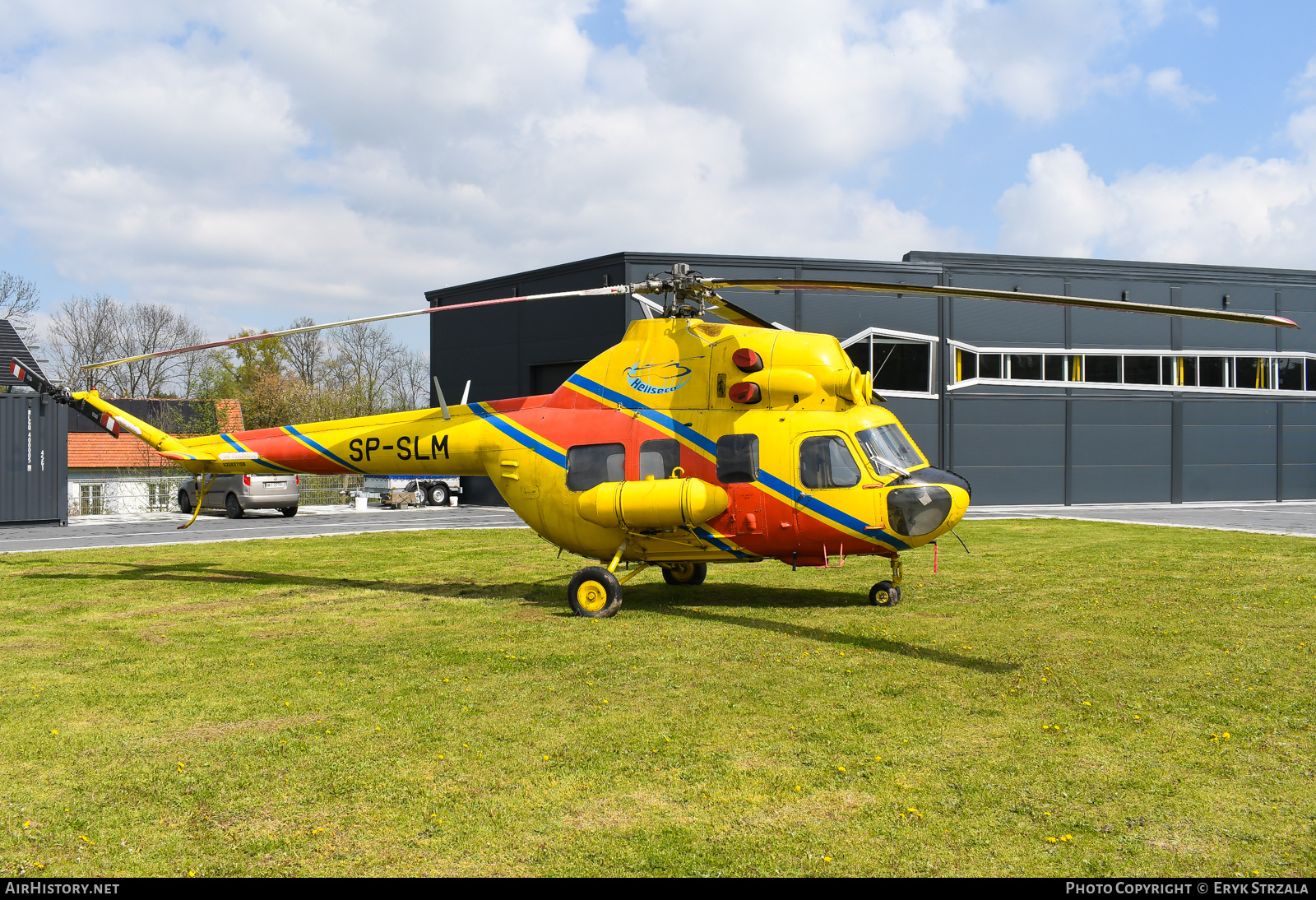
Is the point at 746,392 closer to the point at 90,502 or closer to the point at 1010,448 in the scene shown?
the point at 1010,448

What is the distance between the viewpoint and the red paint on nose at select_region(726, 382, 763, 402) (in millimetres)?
10875

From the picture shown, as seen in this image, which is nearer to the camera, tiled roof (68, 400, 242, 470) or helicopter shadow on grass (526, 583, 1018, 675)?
helicopter shadow on grass (526, 583, 1018, 675)

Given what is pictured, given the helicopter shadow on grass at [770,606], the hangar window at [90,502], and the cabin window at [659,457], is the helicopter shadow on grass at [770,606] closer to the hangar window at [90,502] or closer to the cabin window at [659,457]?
the cabin window at [659,457]

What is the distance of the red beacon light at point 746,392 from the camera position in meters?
10.9

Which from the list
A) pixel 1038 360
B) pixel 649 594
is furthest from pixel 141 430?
pixel 1038 360

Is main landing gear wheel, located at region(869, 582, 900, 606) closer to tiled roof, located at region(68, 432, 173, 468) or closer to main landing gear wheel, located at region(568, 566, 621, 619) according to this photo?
main landing gear wheel, located at region(568, 566, 621, 619)

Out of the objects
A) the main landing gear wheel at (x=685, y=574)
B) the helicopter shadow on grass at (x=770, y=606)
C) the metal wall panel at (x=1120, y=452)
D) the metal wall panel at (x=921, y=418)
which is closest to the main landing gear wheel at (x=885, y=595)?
the helicopter shadow on grass at (x=770, y=606)

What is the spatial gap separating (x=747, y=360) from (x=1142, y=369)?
99.7 ft

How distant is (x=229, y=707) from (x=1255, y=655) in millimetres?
9024

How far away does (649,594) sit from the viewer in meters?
12.8

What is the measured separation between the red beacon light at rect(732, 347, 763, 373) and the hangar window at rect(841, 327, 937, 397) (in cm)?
2201

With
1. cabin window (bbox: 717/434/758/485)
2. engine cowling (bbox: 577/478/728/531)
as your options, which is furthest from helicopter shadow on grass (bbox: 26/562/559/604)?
cabin window (bbox: 717/434/758/485)

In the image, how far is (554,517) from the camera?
1173 centimetres

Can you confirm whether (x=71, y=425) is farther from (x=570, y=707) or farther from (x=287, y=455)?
(x=570, y=707)
